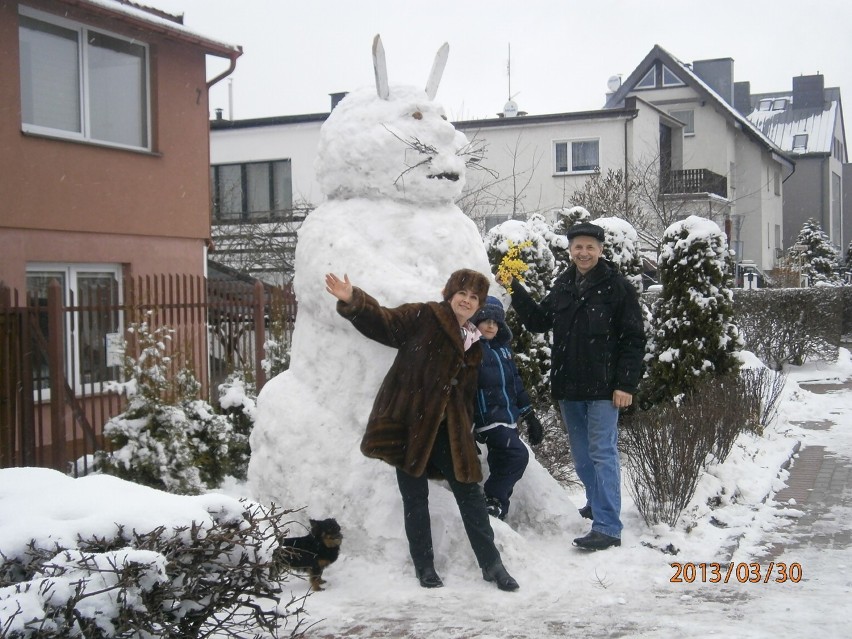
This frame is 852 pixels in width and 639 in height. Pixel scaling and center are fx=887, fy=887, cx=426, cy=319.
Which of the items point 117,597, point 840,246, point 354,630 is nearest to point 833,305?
point 354,630

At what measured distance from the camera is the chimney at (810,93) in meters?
47.5

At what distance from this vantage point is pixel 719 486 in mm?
6617

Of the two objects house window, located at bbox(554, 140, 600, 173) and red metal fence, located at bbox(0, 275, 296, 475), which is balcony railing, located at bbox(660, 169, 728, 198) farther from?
red metal fence, located at bbox(0, 275, 296, 475)

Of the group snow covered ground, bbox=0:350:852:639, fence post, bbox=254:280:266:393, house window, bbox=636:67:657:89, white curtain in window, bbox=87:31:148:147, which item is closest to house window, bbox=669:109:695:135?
house window, bbox=636:67:657:89

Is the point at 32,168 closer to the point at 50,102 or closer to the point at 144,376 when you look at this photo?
the point at 50,102

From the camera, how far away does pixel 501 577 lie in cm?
471

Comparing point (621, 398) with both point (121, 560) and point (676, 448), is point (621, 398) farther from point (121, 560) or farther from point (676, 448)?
point (121, 560)

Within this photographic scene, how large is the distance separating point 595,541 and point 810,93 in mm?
48487

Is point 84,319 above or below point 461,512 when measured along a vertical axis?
above

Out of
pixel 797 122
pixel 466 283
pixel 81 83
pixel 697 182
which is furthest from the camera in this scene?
pixel 797 122

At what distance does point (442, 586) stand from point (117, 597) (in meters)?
2.23

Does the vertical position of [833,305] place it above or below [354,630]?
above
